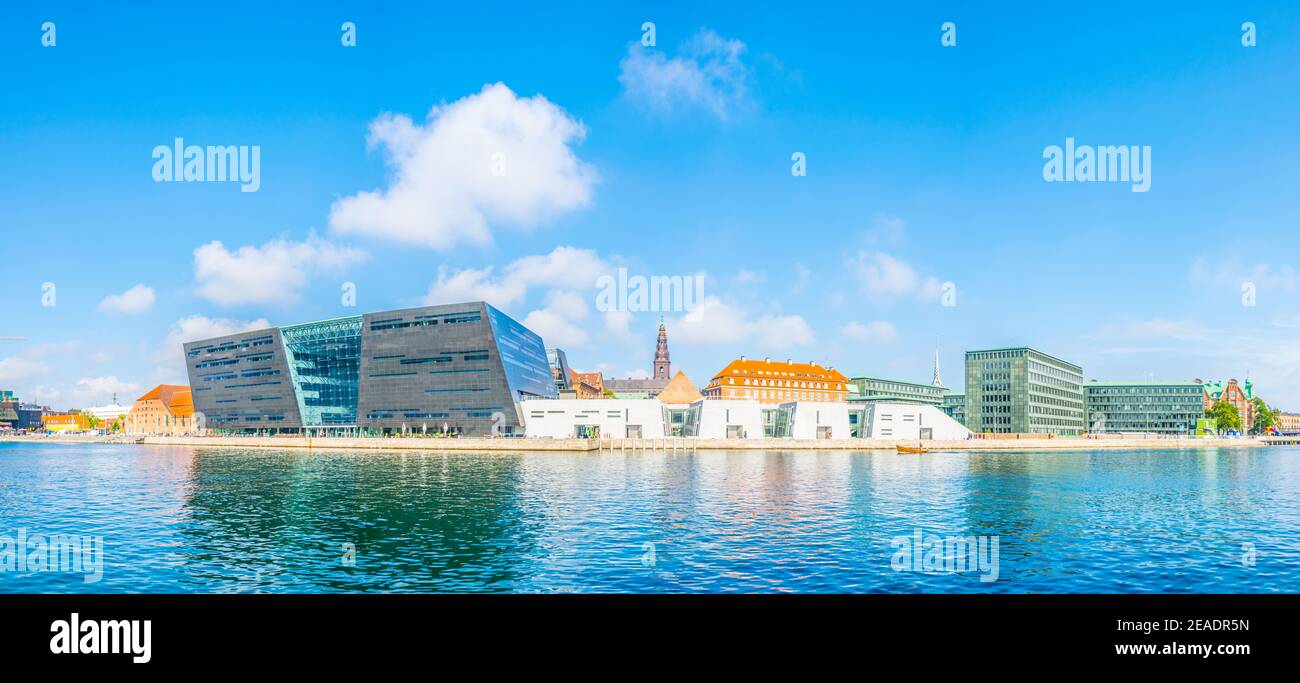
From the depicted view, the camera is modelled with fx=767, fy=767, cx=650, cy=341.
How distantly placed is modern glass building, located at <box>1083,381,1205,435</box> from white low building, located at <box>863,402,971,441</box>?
70.2 metres

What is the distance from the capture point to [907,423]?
127 m

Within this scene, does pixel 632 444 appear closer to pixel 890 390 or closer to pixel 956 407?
pixel 890 390

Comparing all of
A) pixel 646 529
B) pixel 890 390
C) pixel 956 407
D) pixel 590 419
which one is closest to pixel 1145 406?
pixel 956 407

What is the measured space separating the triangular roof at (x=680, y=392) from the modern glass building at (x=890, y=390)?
33227 millimetres

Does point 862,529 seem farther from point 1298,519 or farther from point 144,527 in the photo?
point 144,527

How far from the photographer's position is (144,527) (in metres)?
34.4

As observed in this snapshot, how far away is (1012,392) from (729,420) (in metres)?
60.4

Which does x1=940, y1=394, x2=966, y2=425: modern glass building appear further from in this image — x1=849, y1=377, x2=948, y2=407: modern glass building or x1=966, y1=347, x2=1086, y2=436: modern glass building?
x1=966, y1=347, x2=1086, y2=436: modern glass building

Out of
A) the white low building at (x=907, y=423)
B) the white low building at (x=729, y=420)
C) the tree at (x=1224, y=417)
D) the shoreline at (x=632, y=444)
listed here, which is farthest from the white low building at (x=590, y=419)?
the tree at (x=1224, y=417)

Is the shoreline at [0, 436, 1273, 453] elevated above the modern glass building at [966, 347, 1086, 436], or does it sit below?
below

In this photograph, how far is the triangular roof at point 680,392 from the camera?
6368 inches

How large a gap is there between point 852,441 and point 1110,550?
300 feet

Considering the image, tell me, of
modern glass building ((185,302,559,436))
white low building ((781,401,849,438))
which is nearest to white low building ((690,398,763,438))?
white low building ((781,401,849,438))

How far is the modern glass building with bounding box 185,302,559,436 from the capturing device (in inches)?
4525
